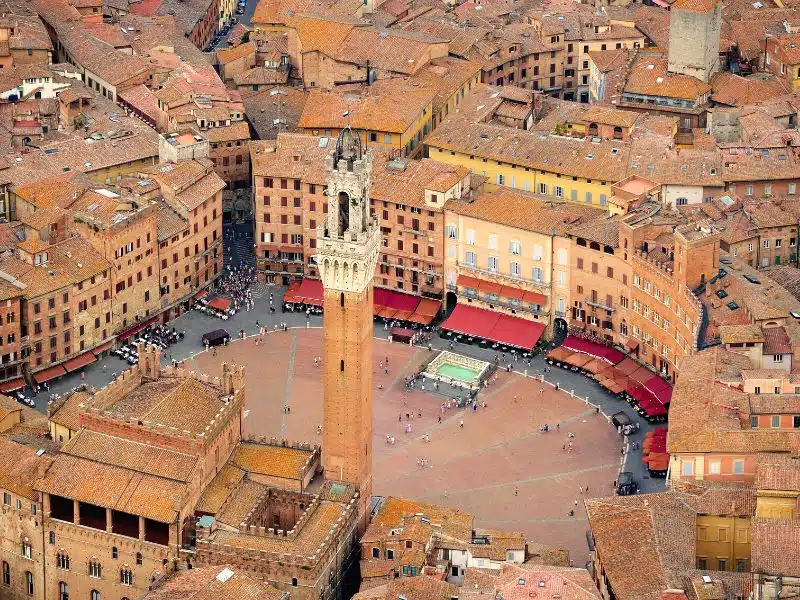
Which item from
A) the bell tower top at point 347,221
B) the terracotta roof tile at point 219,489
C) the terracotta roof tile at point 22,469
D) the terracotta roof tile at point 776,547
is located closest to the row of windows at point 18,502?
the terracotta roof tile at point 22,469

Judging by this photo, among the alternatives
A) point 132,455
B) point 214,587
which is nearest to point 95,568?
point 132,455

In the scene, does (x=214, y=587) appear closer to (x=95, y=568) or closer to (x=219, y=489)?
(x=219, y=489)

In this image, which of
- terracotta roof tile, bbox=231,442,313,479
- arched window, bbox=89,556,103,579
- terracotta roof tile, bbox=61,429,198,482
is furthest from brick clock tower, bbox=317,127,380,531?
arched window, bbox=89,556,103,579

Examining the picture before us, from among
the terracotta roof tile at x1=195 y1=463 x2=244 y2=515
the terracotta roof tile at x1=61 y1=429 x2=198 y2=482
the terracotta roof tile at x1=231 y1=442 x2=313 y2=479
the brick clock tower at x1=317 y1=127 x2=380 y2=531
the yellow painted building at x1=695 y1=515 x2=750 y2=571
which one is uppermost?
the brick clock tower at x1=317 y1=127 x2=380 y2=531

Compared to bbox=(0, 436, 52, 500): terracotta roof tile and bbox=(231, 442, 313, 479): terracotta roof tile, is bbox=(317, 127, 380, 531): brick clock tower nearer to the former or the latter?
bbox=(231, 442, 313, 479): terracotta roof tile

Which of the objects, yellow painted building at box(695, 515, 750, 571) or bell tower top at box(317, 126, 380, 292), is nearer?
yellow painted building at box(695, 515, 750, 571)

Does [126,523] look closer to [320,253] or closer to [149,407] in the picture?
[149,407]

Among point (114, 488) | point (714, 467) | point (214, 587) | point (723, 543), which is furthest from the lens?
point (714, 467)

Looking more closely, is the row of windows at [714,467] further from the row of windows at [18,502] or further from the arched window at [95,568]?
the row of windows at [18,502]
